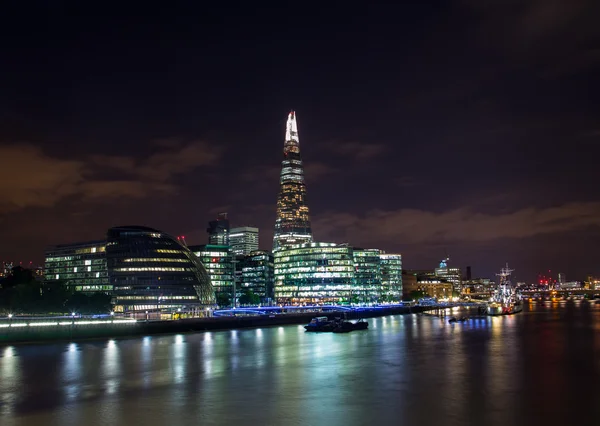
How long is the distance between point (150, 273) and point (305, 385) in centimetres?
10123

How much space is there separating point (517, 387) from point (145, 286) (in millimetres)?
108128

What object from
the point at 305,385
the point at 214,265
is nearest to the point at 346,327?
the point at 305,385

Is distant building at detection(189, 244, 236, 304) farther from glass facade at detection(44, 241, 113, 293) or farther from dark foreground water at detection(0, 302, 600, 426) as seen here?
dark foreground water at detection(0, 302, 600, 426)

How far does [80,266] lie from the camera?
152500 mm

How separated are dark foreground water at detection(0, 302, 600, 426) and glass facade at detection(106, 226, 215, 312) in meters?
64.2

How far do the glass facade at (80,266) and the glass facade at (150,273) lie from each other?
5223 millimetres

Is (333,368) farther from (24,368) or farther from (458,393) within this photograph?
(24,368)

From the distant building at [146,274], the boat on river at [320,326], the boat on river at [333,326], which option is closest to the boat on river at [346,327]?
the boat on river at [333,326]

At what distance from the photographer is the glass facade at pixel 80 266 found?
144450 millimetres

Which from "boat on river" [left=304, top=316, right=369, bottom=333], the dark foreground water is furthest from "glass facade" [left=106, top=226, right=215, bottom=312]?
the dark foreground water

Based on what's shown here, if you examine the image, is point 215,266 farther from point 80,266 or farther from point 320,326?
point 320,326

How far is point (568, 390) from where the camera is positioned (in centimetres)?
3903

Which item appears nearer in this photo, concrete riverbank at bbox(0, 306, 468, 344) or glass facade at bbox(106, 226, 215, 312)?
concrete riverbank at bbox(0, 306, 468, 344)

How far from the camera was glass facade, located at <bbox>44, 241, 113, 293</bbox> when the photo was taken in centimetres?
14445
